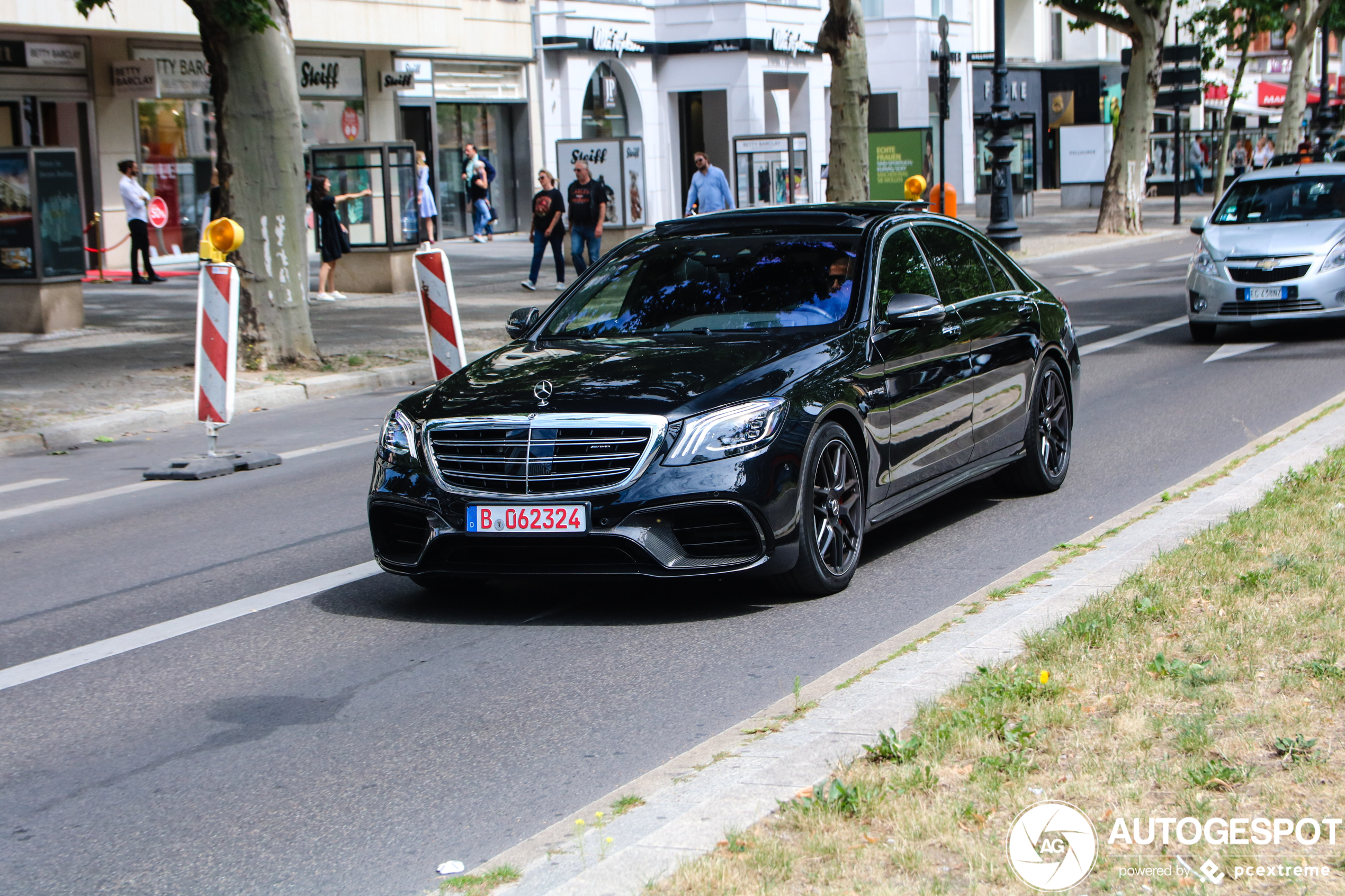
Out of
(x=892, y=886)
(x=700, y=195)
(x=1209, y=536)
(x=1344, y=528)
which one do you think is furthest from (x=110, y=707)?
(x=700, y=195)

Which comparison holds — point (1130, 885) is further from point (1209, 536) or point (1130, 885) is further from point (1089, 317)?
point (1089, 317)

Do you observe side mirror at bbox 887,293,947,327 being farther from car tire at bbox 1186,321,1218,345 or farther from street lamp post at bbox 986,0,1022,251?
street lamp post at bbox 986,0,1022,251

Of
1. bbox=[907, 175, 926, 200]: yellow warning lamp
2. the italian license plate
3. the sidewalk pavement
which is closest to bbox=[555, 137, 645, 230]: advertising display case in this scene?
the sidewalk pavement

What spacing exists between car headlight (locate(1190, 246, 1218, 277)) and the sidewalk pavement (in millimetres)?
7240

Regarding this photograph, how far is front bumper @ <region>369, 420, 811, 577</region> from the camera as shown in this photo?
6086 mm

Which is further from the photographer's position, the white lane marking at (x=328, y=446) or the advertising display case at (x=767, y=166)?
the advertising display case at (x=767, y=166)

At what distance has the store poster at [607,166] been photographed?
88.4 ft

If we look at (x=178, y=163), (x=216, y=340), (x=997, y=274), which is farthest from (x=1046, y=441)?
(x=178, y=163)

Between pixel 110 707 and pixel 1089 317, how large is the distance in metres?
15.7

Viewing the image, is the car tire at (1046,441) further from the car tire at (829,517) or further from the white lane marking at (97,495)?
the white lane marking at (97,495)

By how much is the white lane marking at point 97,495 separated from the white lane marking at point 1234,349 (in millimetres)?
8110

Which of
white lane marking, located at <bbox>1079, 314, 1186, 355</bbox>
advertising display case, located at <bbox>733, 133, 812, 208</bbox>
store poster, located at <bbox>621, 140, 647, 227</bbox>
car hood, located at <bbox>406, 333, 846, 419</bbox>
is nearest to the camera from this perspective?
car hood, located at <bbox>406, 333, 846, 419</bbox>

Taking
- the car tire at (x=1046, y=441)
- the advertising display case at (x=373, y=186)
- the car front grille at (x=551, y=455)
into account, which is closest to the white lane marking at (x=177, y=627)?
the car front grille at (x=551, y=455)

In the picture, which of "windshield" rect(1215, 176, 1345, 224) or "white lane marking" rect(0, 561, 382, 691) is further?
"windshield" rect(1215, 176, 1345, 224)
